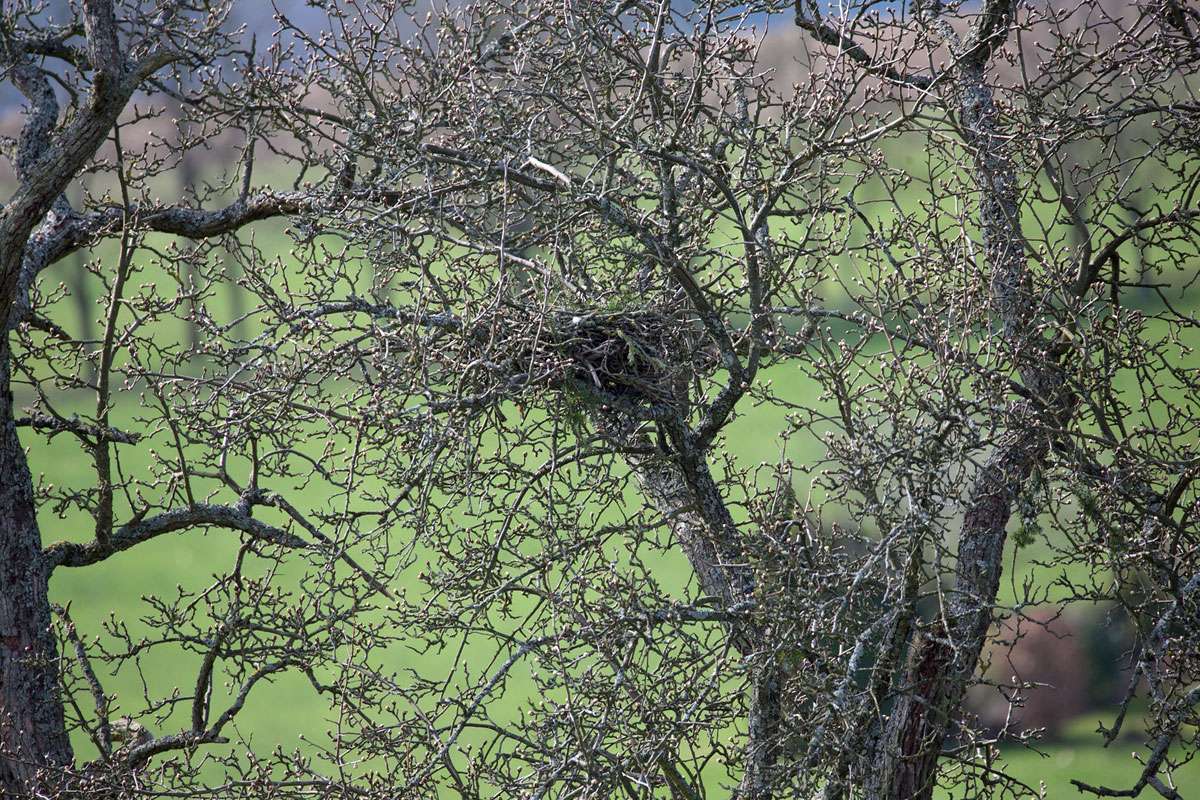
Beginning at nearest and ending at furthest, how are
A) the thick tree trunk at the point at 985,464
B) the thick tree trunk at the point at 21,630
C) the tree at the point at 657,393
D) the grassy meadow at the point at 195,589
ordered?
the tree at the point at 657,393, the thick tree trunk at the point at 985,464, the thick tree trunk at the point at 21,630, the grassy meadow at the point at 195,589

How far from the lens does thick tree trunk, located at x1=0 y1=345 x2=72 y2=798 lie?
472 cm

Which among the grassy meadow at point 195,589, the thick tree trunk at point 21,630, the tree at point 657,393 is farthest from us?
the grassy meadow at point 195,589

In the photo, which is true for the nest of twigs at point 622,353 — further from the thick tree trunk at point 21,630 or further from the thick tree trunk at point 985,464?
the thick tree trunk at point 21,630

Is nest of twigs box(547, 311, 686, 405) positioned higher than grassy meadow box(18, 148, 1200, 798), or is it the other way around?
grassy meadow box(18, 148, 1200, 798)

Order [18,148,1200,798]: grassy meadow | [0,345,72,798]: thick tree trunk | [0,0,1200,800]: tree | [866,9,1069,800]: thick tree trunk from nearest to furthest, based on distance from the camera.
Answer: [0,0,1200,800]: tree, [866,9,1069,800]: thick tree trunk, [0,345,72,798]: thick tree trunk, [18,148,1200,798]: grassy meadow

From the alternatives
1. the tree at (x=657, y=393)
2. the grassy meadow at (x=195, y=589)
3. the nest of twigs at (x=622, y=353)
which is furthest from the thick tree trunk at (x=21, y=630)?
the grassy meadow at (x=195, y=589)

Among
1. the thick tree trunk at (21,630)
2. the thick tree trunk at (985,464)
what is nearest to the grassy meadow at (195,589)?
the thick tree trunk at (21,630)

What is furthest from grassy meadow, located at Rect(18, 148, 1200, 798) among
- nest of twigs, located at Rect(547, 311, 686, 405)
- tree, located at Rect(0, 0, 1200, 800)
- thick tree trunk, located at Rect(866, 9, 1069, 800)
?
nest of twigs, located at Rect(547, 311, 686, 405)

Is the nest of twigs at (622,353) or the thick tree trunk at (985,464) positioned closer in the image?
the nest of twigs at (622,353)

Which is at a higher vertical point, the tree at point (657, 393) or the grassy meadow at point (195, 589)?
the grassy meadow at point (195, 589)

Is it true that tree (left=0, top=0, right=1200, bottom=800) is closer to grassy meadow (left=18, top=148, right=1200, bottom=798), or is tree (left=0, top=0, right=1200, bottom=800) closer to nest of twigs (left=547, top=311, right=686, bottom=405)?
nest of twigs (left=547, top=311, right=686, bottom=405)

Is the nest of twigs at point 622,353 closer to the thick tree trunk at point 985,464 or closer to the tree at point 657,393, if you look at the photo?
the tree at point 657,393

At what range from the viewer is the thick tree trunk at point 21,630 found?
4.72 metres

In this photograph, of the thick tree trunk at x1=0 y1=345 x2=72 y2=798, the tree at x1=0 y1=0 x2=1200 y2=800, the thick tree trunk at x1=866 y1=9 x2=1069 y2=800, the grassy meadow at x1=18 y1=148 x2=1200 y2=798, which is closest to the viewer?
the tree at x1=0 y1=0 x2=1200 y2=800
